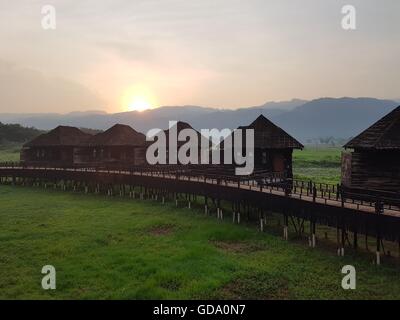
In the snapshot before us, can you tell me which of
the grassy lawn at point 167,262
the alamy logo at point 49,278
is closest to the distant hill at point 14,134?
the grassy lawn at point 167,262

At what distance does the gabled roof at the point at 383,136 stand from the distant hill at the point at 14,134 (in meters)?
114

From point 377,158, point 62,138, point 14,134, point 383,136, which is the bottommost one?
point 377,158

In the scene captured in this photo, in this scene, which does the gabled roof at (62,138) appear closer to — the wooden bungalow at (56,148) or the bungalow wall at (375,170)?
the wooden bungalow at (56,148)

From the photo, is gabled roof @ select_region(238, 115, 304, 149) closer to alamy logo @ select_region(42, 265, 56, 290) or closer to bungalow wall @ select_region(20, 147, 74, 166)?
alamy logo @ select_region(42, 265, 56, 290)

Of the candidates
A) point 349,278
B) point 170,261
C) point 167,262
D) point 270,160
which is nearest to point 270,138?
point 270,160

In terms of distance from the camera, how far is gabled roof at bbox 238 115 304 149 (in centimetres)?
3419

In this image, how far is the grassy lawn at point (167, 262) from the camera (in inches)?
575

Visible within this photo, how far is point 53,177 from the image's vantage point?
45.1m

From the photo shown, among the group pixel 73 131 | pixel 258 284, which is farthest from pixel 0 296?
pixel 73 131

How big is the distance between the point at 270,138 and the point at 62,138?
106 feet

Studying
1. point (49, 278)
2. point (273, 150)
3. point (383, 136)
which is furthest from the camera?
point (273, 150)

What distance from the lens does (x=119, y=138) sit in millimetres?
50781

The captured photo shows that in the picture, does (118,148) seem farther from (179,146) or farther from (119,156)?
(179,146)

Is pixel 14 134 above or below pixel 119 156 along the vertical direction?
above
